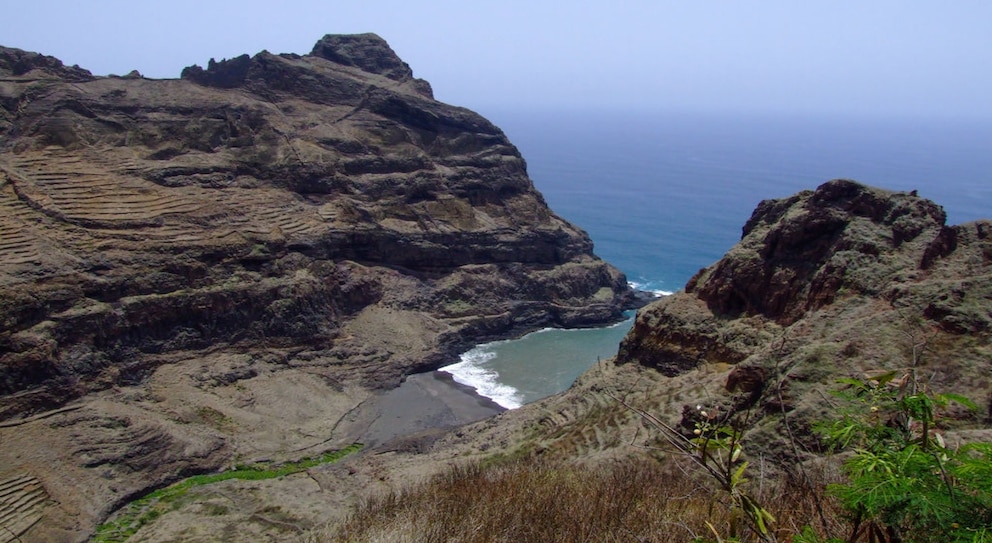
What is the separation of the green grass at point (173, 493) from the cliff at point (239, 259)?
66 cm

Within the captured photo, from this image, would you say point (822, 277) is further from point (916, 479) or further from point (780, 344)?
point (916, 479)

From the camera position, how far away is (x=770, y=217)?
28.7m

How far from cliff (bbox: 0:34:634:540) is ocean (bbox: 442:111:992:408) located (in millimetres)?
5066

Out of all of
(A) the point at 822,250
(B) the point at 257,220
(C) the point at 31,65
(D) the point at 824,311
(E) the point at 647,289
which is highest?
(C) the point at 31,65

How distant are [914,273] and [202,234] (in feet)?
116

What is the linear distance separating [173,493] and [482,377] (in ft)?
68.7

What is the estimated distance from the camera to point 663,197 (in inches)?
4532

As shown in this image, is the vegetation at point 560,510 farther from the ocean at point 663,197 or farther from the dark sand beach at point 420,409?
the ocean at point 663,197

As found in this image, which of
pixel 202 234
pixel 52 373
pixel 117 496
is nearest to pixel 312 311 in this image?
pixel 202 234

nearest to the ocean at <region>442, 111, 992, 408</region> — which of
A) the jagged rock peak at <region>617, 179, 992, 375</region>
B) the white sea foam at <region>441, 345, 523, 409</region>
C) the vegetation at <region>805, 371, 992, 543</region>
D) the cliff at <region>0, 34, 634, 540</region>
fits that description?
the white sea foam at <region>441, 345, 523, 409</region>

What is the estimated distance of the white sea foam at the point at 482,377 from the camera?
1737 inches

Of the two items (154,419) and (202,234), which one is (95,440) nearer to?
(154,419)

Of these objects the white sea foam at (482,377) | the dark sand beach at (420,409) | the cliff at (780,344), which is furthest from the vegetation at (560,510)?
the white sea foam at (482,377)

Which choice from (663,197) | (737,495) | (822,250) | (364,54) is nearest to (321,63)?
(364,54)
